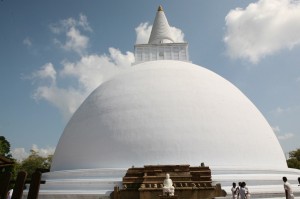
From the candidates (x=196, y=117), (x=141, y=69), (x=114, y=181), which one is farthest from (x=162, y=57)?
(x=114, y=181)

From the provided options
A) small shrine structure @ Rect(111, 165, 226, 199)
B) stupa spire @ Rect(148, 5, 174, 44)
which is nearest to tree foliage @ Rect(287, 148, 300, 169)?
stupa spire @ Rect(148, 5, 174, 44)

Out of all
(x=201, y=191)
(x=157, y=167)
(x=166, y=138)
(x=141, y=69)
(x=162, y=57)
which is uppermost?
(x=162, y=57)

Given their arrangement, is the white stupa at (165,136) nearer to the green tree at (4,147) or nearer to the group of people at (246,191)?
the group of people at (246,191)

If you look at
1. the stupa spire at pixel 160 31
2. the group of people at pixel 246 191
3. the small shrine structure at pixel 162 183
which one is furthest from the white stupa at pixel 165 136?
the stupa spire at pixel 160 31

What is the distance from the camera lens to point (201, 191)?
9.27 m

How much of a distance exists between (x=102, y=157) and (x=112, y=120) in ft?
5.41

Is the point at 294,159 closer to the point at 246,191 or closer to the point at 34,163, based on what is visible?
the point at 246,191

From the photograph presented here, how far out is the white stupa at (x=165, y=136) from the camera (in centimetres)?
1051

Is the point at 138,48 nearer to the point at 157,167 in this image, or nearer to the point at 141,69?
the point at 141,69

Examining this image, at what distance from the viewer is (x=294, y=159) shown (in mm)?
27562

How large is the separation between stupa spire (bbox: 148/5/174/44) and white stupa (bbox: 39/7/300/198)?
6265 mm

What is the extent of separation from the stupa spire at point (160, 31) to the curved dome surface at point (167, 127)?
6.38 meters

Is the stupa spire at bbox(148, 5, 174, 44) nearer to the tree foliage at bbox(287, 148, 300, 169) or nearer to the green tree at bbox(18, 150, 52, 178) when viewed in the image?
the tree foliage at bbox(287, 148, 300, 169)

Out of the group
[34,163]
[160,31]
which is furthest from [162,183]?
[34,163]
